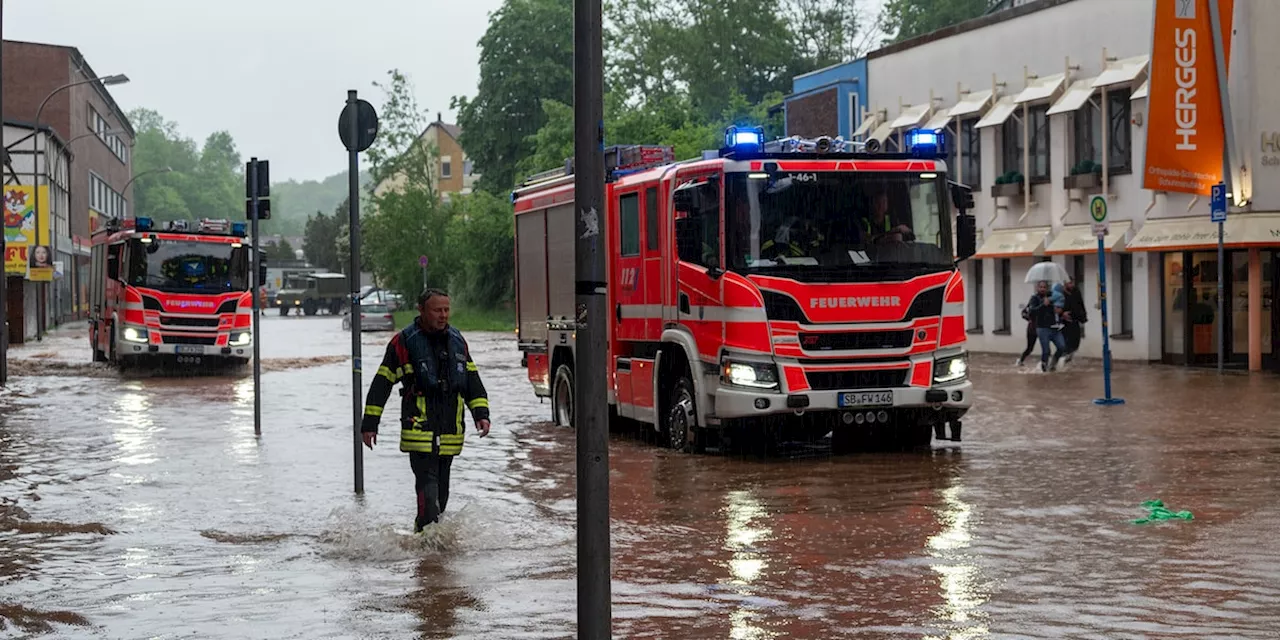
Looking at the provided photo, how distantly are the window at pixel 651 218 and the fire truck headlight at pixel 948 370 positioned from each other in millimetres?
2925

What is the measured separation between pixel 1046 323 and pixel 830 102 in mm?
18183

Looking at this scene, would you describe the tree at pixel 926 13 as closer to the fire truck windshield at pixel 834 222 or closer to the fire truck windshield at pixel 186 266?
the fire truck windshield at pixel 186 266

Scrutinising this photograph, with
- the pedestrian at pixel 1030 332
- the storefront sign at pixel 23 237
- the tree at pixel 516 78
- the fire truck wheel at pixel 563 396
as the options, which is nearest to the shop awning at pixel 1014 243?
the pedestrian at pixel 1030 332

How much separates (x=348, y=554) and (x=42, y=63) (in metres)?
77.7

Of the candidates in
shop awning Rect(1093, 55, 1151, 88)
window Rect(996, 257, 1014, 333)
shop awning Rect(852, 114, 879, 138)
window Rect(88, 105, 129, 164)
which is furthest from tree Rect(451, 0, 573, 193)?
shop awning Rect(1093, 55, 1151, 88)

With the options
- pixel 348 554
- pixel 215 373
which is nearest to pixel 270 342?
pixel 215 373

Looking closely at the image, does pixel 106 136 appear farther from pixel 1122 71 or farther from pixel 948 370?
pixel 948 370

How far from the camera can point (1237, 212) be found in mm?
29344

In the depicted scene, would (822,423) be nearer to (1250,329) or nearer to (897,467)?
(897,467)

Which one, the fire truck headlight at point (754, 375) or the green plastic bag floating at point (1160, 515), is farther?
the fire truck headlight at point (754, 375)

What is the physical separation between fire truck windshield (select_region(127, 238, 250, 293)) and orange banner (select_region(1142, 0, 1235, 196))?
16.8 meters

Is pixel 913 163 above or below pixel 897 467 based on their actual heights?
above

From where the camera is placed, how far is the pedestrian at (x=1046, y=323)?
3036 centimetres

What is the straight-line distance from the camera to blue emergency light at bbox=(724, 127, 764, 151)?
51.0 feet
